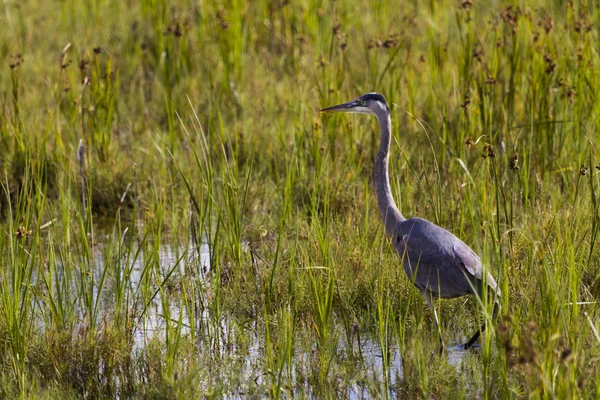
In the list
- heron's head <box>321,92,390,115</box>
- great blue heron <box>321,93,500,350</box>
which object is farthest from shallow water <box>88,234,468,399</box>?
heron's head <box>321,92,390,115</box>

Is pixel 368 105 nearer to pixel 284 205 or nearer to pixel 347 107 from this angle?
pixel 347 107

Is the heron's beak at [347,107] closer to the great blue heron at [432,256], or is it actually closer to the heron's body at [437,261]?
the great blue heron at [432,256]

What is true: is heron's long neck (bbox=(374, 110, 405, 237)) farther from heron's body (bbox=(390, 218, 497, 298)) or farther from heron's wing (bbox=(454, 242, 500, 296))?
heron's wing (bbox=(454, 242, 500, 296))

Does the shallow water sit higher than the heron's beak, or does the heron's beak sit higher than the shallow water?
the heron's beak

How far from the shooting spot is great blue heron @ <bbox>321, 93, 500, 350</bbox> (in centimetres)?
418

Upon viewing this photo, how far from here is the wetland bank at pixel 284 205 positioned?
3715 mm

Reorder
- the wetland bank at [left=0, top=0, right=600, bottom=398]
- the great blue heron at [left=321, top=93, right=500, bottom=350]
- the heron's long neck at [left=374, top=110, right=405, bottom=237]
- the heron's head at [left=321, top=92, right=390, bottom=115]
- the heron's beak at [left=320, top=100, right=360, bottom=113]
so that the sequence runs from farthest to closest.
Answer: the heron's beak at [left=320, top=100, right=360, bottom=113]
the heron's head at [left=321, top=92, right=390, bottom=115]
the heron's long neck at [left=374, top=110, right=405, bottom=237]
the great blue heron at [left=321, top=93, right=500, bottom=350]
the wetland bank at [left=0, top=0, right=600, bottom=398]

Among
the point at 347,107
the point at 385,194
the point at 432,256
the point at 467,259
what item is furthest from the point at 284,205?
the point at 347,107

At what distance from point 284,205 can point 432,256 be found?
737 millimetres

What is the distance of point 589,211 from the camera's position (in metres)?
4.84

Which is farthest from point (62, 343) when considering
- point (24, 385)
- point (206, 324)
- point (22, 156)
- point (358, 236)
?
point (22, 156)

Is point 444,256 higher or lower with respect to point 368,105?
lower

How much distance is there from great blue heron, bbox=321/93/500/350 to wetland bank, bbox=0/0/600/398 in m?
0.12

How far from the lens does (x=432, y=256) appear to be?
4.31 metres
